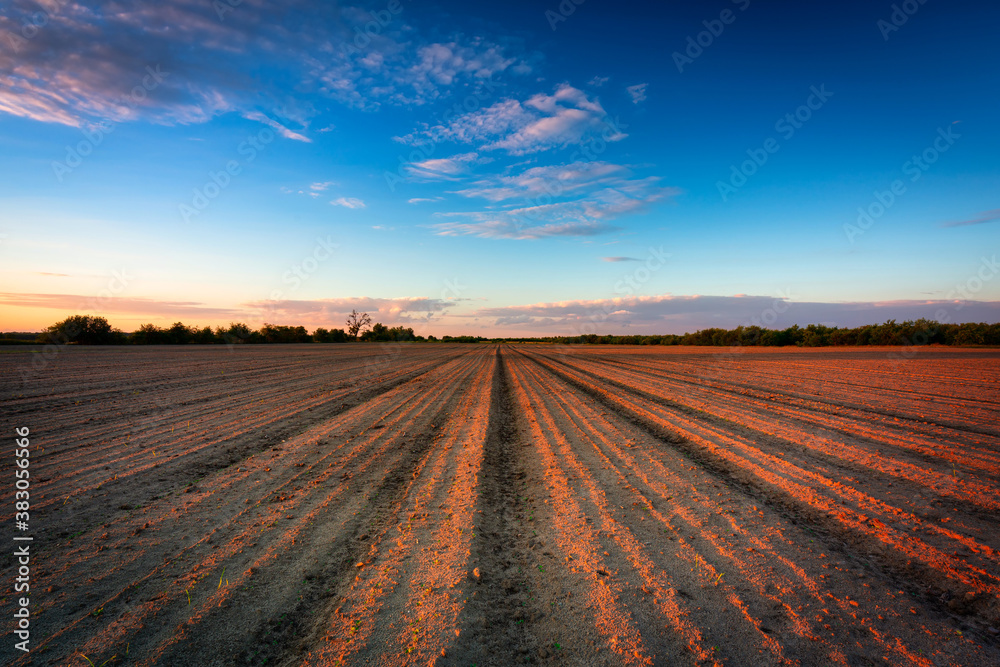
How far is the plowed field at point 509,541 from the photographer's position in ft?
8.43

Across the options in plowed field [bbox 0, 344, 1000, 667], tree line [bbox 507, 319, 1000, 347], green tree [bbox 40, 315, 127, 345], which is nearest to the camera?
plowed field [bbox 0, 344, 1000, 667]

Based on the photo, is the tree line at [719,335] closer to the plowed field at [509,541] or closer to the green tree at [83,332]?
the green tree at [83,332]

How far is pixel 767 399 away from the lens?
36.7ft

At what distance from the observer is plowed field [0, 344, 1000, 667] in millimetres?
2568

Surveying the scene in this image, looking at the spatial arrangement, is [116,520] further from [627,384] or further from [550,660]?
[627,384]

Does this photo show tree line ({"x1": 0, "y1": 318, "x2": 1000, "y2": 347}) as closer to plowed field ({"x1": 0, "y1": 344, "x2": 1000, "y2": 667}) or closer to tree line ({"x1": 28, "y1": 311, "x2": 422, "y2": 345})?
tree line ({"x1": 28, "y1": 311, "x2": 422, "y2": 345})

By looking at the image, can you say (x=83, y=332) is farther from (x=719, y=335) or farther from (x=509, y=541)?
(x=719, y=335)

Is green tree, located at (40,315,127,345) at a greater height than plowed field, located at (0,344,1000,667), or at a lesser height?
greater

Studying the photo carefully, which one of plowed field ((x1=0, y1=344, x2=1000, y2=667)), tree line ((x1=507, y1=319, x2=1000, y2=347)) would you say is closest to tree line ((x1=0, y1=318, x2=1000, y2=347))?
tree line ((x1=507, y1=319, x2=1000, y2=347))

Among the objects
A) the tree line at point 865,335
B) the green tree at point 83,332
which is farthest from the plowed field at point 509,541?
the green tree at point 83,332

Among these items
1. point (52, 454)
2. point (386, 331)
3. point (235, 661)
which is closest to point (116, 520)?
point (235, 661)

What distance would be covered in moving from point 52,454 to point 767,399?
15909 mm

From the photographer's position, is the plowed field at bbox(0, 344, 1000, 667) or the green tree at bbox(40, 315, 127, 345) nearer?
the plowed field at bbox(0, 344, 1000, 667)

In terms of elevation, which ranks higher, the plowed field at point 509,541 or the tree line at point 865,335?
the tree line at point 865,335
